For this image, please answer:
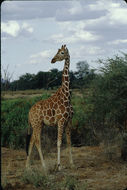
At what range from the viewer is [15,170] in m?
9.18

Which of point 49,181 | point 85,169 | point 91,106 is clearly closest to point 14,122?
point 91,106

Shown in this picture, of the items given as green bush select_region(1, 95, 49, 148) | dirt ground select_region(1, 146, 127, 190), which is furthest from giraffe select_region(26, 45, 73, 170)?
green bush select_region(1, 95, 49, 148)

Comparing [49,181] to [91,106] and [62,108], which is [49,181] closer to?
[62,108]

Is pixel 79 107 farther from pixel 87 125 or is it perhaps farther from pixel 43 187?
pixel 43 187

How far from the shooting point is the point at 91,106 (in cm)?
1217

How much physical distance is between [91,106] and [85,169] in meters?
3.55

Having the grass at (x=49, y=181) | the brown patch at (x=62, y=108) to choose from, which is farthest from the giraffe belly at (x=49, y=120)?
the grass at (x=49, y=181)

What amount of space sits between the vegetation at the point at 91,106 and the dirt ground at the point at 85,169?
24.7 inches

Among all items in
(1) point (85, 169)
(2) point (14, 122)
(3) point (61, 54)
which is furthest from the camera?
(2) point (14, 122)

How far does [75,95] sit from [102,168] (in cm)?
557

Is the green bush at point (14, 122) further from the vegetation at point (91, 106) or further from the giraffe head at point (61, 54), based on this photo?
the giraffe head at point (61, 54)

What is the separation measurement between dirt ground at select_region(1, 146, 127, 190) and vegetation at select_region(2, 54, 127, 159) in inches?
24.7

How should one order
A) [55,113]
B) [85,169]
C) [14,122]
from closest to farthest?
[55,113] → [85,169] → [14,122]

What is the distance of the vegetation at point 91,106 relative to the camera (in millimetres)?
10320
